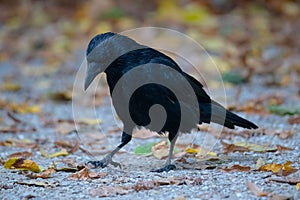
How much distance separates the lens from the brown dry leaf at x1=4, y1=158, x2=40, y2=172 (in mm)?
4379

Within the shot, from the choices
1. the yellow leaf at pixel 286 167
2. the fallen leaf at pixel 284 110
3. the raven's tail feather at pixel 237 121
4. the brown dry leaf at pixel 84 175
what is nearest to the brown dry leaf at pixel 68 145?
the brown dry leaf at pixel 84 175

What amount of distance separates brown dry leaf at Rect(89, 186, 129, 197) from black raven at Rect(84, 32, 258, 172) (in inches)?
25.2

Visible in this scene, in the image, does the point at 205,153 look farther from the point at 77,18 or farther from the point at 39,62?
the point at 77,18

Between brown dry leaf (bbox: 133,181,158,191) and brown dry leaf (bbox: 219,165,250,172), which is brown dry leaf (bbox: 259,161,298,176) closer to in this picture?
brown dry leaf (bbox: 219,165,250,172)

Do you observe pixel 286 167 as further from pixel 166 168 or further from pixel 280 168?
pixel 166 168

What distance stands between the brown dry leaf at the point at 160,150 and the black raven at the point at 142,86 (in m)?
0.33

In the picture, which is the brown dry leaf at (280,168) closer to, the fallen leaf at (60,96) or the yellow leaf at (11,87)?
the fallen leaf at (60,96)

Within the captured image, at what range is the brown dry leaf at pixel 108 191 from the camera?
3728mm

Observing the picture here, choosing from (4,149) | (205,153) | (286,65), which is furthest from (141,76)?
(286,65)

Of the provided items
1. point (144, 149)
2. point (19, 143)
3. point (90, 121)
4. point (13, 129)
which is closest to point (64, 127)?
point (90, 121)

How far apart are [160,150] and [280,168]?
4.13ft

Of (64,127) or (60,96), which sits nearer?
(64,127)

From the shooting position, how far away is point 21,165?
4461 mm

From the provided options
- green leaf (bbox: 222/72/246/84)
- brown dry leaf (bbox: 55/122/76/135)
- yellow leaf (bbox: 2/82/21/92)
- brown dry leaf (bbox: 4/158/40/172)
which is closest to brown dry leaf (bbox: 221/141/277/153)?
brown dry leaf (bbox: 4/158/40/172)
